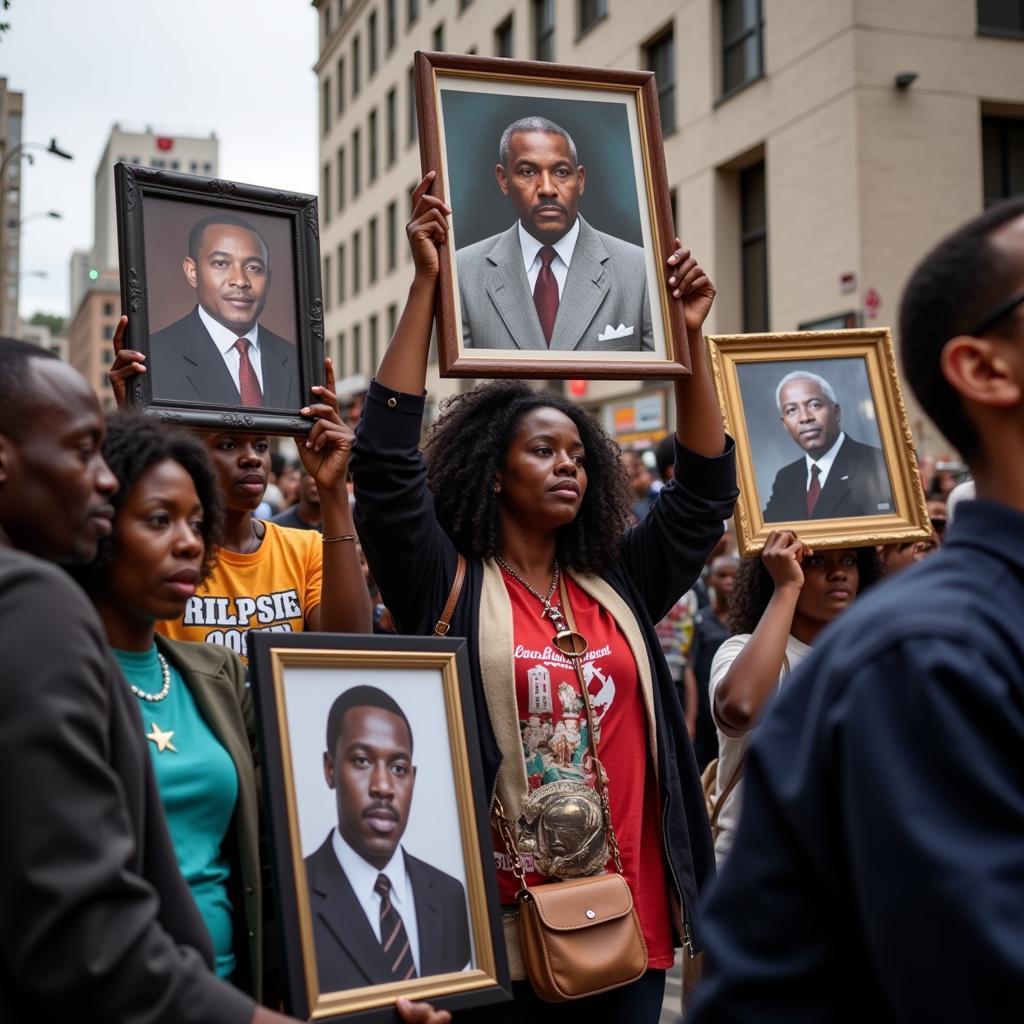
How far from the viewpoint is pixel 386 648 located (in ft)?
8.13

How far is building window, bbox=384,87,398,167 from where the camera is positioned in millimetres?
32531

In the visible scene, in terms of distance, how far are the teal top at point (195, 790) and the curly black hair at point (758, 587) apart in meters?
1.94

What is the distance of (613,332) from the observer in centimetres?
330

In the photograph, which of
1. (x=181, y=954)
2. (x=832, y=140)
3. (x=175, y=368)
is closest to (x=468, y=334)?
(x=175, y=368)

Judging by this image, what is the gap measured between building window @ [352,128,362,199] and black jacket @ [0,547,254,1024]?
35.3 m

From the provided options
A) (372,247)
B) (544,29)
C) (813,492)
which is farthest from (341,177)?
(813,492)

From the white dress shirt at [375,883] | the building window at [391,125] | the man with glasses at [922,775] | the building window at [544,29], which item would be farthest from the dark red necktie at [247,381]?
the building window at [391,125]

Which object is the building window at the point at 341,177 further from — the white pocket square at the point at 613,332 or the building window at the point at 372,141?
the white pocket square at the point at 613,332

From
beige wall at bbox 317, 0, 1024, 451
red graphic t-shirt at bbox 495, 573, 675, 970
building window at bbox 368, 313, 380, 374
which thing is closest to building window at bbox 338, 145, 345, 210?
building window at bbox 368, 313, 380, 374

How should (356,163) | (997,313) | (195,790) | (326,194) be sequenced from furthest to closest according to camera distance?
1. (326,194)
2. (356,163)
3. (195,790)
4. (997,313)

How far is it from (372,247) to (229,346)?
3177cm

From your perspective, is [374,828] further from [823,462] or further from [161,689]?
[823,462]

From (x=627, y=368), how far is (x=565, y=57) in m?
20.6

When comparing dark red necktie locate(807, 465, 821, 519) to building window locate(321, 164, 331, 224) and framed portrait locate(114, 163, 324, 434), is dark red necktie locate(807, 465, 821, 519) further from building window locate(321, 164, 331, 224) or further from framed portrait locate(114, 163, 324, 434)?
building window locate(321, 164, 331, 224)
